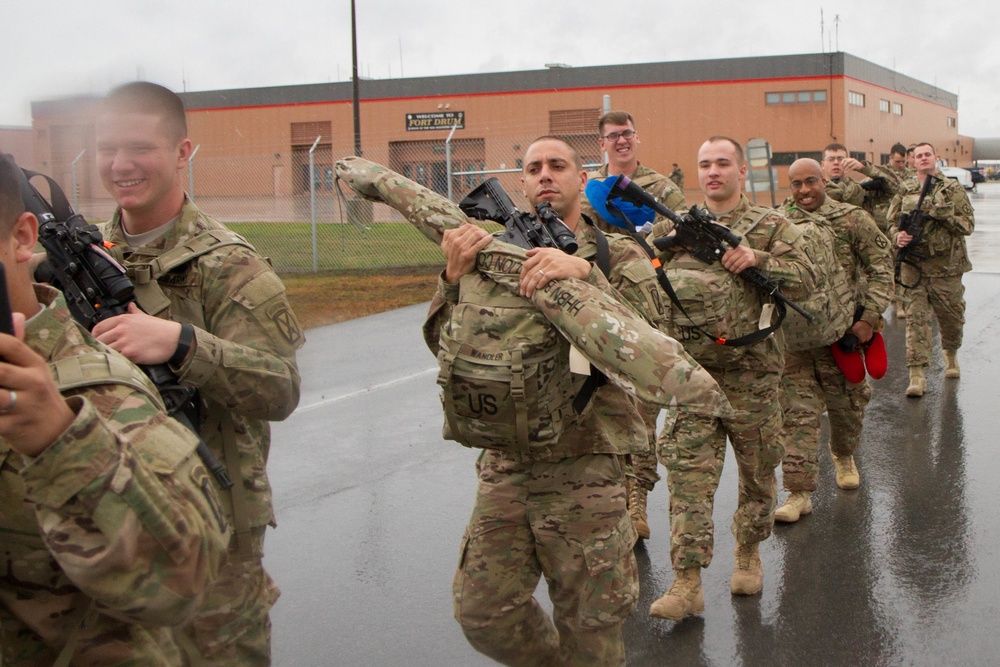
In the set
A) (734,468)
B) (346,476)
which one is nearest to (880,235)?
(734,468)

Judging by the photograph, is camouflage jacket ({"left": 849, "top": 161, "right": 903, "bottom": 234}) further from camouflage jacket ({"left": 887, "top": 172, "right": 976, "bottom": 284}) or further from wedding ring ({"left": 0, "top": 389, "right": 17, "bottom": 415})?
wedding ring ({"left": 0, "top": 389, "right": 17, "bottom": 415})

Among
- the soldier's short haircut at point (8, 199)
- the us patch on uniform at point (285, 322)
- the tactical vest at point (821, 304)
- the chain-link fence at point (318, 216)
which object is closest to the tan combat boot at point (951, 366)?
the tactical vest at point (821, 304)

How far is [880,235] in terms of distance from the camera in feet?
23.1

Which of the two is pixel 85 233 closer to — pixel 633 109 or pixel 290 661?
pixel 290 661

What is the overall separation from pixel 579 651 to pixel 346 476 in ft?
11.3

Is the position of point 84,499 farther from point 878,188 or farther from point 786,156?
point 786,156

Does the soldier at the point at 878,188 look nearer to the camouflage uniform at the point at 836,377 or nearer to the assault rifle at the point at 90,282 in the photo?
the camouflage uniform at the point at 836,377

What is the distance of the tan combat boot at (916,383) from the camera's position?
909 cm

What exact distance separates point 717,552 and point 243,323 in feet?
11.4

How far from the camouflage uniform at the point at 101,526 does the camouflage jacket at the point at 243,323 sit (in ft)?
3.26

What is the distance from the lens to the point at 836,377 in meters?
6.49

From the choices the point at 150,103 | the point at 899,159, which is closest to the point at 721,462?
the point at 150,103

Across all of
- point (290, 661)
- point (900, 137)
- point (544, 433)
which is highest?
point (900, 137)

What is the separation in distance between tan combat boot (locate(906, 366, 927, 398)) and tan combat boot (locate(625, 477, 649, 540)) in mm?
4371
